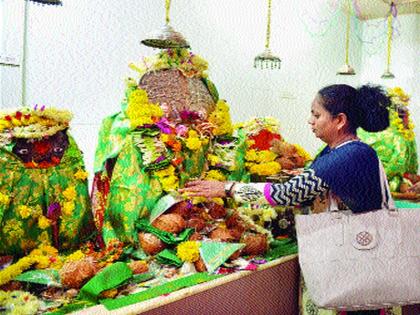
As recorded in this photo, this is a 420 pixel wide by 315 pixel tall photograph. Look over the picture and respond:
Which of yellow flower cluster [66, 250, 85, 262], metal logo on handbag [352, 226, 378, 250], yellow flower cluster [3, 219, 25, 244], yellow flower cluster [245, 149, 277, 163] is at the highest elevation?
yellow flower cluster [245, 149, 277, 163]

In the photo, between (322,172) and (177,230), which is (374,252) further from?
(177,230)

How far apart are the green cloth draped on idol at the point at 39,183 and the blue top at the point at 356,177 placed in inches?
46.4

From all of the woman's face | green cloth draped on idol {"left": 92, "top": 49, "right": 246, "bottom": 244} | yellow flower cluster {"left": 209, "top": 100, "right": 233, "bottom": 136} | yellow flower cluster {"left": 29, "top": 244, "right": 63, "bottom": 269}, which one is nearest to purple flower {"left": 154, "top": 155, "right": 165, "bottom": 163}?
green cloth draped on idol {"left": 92, "top": 49, "right": 246, "bottom": 244}

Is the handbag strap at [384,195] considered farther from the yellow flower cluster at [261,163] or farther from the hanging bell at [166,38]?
the hanging bell at [166,38]

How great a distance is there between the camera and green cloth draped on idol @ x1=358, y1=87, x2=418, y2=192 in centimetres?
468

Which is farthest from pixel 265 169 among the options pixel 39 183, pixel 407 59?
pixel 407 59

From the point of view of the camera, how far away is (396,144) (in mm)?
4723

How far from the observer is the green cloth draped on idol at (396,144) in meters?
4.68

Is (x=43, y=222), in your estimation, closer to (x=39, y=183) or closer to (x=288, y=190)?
(x=39, y=183)

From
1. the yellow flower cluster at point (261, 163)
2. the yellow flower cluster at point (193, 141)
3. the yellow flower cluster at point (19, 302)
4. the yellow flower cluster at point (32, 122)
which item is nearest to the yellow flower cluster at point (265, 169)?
the yellow flower cluster at point (261, 163)

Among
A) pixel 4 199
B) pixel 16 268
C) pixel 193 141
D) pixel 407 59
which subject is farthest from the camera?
pixel 407 59

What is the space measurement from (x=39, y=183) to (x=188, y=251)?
744 mm

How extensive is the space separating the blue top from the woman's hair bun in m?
0.19

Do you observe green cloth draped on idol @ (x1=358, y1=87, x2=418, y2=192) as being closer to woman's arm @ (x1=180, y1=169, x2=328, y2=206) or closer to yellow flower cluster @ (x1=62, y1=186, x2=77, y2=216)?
woman's arm @ (x1=180, y1=169, x2=328, y2=206)
